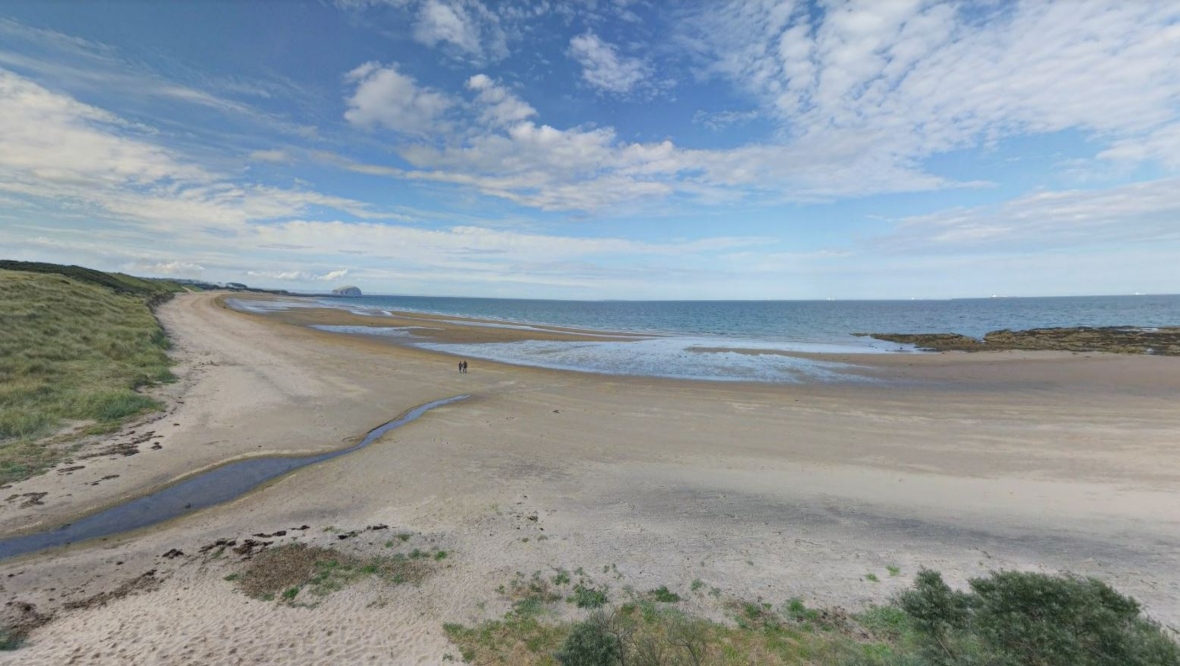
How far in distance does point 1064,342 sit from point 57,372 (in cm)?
6599

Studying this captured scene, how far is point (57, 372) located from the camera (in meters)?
16.5

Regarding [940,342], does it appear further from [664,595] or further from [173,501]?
[173,501]

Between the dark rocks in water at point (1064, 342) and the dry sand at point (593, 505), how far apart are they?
2457cm

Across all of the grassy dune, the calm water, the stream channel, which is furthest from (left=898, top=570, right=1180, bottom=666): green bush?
the calm water

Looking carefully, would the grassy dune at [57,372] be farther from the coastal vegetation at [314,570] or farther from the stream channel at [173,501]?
the coastal vegetation at [314,570]

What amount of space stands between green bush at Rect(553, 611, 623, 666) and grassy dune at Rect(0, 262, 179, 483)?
40.8 ft

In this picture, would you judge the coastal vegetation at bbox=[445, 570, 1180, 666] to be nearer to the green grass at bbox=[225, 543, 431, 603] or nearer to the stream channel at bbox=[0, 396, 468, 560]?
the green grass at bbox=[225, 543, 431, 603]

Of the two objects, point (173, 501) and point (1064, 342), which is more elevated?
point (1064, 342)

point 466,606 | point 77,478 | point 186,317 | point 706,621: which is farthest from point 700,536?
point 186,317

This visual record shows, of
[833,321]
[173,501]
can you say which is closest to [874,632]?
[173,501]

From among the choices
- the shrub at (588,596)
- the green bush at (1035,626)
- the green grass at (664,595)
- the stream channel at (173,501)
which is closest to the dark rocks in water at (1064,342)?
the green bush at (1035,626)

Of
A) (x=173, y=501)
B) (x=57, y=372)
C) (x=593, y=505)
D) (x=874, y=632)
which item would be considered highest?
(x=57, y=372)

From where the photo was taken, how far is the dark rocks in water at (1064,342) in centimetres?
3694

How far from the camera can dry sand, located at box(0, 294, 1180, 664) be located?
6.06m
